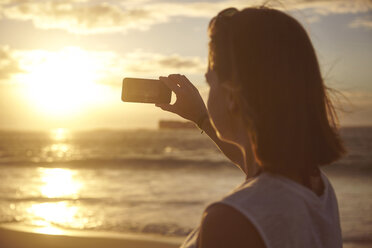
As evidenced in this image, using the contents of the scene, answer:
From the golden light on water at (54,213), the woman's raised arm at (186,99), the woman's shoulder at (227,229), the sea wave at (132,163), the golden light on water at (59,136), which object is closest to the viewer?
the woman's shoulder at (227,229)

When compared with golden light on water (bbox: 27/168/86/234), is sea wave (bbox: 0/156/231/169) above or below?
below

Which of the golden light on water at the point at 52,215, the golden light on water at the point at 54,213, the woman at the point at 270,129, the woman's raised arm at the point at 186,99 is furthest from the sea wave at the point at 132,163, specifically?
the woman at the point at 270,129

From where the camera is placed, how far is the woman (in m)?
0.98

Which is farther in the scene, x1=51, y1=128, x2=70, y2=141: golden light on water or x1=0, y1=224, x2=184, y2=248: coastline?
x1=51, y1=128, x2=70, y2=141: golden light on water

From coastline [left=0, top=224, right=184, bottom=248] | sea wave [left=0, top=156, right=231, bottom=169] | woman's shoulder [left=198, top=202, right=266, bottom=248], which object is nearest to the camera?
woman's shoulder [left=198, top=202, right=266, bottom=248]

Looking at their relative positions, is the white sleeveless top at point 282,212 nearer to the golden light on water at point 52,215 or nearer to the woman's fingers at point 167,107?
the woman's fingers at point 167,107

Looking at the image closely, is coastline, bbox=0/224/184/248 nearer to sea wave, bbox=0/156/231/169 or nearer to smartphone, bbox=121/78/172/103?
smartphone, bbox=121/78/172/103

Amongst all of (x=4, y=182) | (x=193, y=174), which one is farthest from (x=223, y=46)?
(x=193, y=174)

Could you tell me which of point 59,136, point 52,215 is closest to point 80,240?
point 52,215

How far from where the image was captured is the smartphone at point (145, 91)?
208cm

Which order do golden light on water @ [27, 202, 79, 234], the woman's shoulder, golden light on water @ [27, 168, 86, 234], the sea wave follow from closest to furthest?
the woman's shoulder < golden light on water @ [27, 202, 79, 234] < golden light on water @ [27, 168, 86, 234] < the sea wave

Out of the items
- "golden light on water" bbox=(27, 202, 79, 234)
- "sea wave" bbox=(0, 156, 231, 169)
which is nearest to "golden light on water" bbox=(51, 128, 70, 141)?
"sea wave" bbox=(0, 156, 231, 169)

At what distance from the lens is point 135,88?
2131 millimetres

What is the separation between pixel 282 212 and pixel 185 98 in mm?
1050
